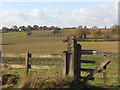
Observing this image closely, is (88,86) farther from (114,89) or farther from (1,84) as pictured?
(1,84)

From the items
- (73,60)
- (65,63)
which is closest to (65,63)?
(65,63)

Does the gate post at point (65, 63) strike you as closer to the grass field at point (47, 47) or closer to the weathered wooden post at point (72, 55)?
the weathered wooden post at point (72, 55)

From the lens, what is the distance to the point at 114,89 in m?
6.55

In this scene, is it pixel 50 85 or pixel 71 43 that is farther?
pixel 71 43

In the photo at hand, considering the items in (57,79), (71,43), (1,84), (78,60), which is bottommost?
(1,84)

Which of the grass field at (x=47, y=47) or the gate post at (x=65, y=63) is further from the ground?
the gate post at (x=65, y=63)

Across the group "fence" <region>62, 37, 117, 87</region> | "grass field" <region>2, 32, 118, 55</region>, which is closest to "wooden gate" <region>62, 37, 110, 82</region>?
"fence" <region>62, 37, 117, 87</region>

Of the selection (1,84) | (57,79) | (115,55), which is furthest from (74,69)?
(1,84)

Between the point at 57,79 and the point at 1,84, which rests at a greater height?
the point at 57,79

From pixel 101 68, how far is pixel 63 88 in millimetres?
1639

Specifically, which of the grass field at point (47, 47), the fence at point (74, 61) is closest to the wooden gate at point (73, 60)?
the fence at point (74, 61)

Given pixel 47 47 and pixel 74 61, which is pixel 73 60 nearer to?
pixel 74 61

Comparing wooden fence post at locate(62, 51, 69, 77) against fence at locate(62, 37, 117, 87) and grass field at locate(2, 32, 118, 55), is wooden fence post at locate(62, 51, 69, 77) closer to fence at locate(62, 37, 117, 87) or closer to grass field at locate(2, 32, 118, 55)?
fence at locate(62, 37, 117, 87)

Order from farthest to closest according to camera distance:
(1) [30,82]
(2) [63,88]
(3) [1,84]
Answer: (3) [1,84] → (1) [30,82] → (2) [63,88]
